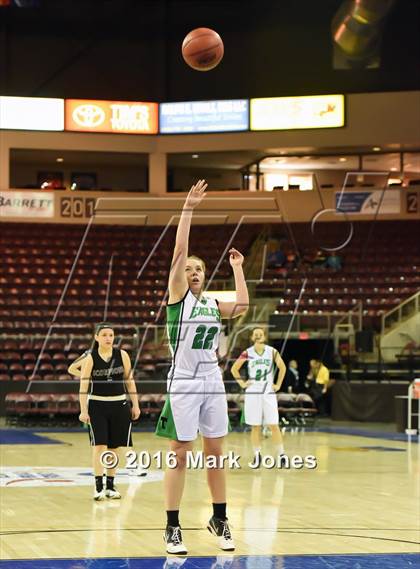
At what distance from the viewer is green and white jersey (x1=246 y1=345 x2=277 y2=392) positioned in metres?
13.9

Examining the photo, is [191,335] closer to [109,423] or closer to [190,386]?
[190,386]

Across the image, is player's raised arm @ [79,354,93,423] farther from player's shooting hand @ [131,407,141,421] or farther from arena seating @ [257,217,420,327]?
arena seating @ [257,217,420,327]

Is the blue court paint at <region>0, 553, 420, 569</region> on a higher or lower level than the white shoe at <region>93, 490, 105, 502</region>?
higher

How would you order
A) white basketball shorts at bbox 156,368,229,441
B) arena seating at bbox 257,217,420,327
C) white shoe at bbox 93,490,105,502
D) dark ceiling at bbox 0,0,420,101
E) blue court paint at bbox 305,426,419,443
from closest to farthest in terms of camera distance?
white basketball shorts at bbox 156,368,229,441 → white shoe at bbox 93,490,105,502 → blue court paint at bbox 305,426,419,443 → arena seating at bbox 257,217,420,327 → dark ceiling at bbox 0,0,420,101

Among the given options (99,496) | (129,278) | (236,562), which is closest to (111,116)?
(129,278)

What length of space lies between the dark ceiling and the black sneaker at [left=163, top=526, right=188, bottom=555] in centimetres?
2388

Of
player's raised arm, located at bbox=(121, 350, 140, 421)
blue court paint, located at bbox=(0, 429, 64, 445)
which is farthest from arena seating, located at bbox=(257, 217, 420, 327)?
player's raised arm, located at bbox=(121, 350, 140, 421)

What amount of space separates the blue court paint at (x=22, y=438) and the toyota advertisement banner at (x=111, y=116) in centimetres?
1162

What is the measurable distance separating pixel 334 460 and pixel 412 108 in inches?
628

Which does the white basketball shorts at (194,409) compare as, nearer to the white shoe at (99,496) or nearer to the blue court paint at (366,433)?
the white shoe at (99,496)

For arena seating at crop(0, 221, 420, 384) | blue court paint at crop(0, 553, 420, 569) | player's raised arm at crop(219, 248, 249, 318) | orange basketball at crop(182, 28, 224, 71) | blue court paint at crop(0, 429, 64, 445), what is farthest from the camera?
arena seating at crop(0, 221, 420, 384)

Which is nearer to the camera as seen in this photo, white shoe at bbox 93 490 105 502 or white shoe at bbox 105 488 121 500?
white shoe at bbox 93 490 105 502

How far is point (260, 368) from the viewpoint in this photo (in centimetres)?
1390

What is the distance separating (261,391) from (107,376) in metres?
4.13
